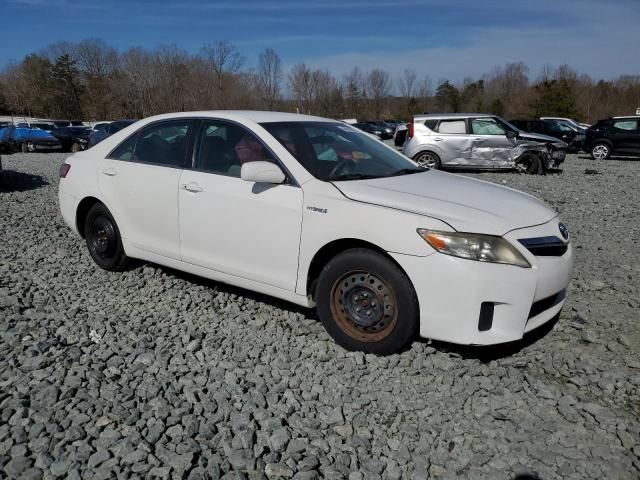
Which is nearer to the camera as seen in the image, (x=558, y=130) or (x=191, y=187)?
(x=191, y=187)

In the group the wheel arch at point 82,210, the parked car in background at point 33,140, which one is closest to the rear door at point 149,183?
the wheel arch at point 82,210

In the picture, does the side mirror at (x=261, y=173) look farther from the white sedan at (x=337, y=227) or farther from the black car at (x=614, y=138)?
the black car at (x=614, y=138)

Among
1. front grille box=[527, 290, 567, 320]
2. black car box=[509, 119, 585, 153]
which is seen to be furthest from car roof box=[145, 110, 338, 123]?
black car box=[509, 119, 585, 153]

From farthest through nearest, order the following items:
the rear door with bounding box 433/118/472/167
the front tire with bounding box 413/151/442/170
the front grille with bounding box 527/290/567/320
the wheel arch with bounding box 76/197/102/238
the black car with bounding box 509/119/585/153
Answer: the black car with bounding box 509/119/585/153 < the front tire with bounding box 413/151/442/170 < the rear door with bounding box 433/118/472/167 < the wheel arch with bounding box 76/197/102/238 < the front grille with bounding box 527/290/567/320

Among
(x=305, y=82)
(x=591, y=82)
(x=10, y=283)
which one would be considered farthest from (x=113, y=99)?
(x=10, y=283)

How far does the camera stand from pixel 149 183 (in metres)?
4.38

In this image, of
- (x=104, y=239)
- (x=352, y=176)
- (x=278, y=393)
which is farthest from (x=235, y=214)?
(x=104, y=239)

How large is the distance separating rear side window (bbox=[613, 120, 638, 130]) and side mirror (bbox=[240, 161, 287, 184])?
19329 mm

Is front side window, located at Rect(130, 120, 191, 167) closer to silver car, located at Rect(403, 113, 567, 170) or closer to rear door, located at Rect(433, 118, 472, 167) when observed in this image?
silver car, located at Rect(403, 113, 567, 170)

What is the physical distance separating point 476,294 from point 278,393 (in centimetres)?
131

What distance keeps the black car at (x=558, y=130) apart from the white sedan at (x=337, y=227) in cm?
2052

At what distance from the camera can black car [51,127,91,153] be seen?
953 inches

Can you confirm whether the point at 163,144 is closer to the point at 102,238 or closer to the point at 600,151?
the point at 102,238

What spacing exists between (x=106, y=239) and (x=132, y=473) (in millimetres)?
3064
